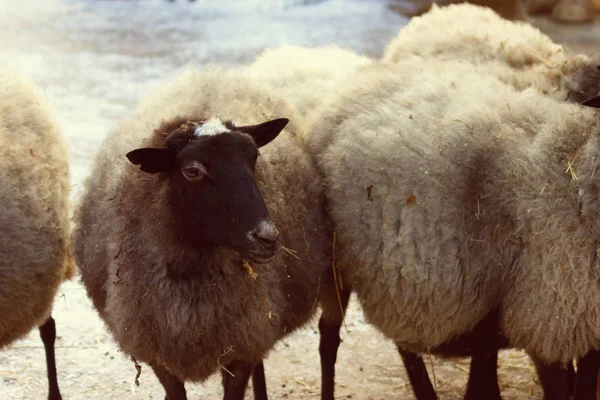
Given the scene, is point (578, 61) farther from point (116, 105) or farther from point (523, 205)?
point (116, 105)

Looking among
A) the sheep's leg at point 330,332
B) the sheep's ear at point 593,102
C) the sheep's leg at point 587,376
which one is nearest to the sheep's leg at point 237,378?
the sheep's leg at point 330,332

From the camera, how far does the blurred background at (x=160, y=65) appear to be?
4965 mm

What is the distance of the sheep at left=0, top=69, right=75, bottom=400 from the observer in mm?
3898

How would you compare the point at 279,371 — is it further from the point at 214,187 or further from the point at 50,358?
the point at 214,187

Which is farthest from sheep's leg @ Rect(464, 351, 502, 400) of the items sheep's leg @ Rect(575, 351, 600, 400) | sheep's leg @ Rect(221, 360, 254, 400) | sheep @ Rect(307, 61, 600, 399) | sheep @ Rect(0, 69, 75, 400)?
sheep @ Rect(0, 69, 75, 400)

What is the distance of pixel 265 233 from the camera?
3.21 m

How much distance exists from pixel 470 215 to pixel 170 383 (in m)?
1.53

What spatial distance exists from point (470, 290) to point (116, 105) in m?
5.63

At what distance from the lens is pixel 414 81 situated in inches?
169

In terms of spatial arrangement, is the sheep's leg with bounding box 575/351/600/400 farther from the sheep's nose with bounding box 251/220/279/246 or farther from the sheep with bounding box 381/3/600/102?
the sheep's nose with bounding box 251/220/279/246

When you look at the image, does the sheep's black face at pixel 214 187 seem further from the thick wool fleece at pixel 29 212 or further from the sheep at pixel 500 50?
the sheep at pixel 500 50

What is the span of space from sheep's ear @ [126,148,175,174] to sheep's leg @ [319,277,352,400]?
1.40 metres

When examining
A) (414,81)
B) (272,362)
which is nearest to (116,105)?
(272,362)

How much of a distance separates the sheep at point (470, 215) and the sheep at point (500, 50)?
0.62 ft
